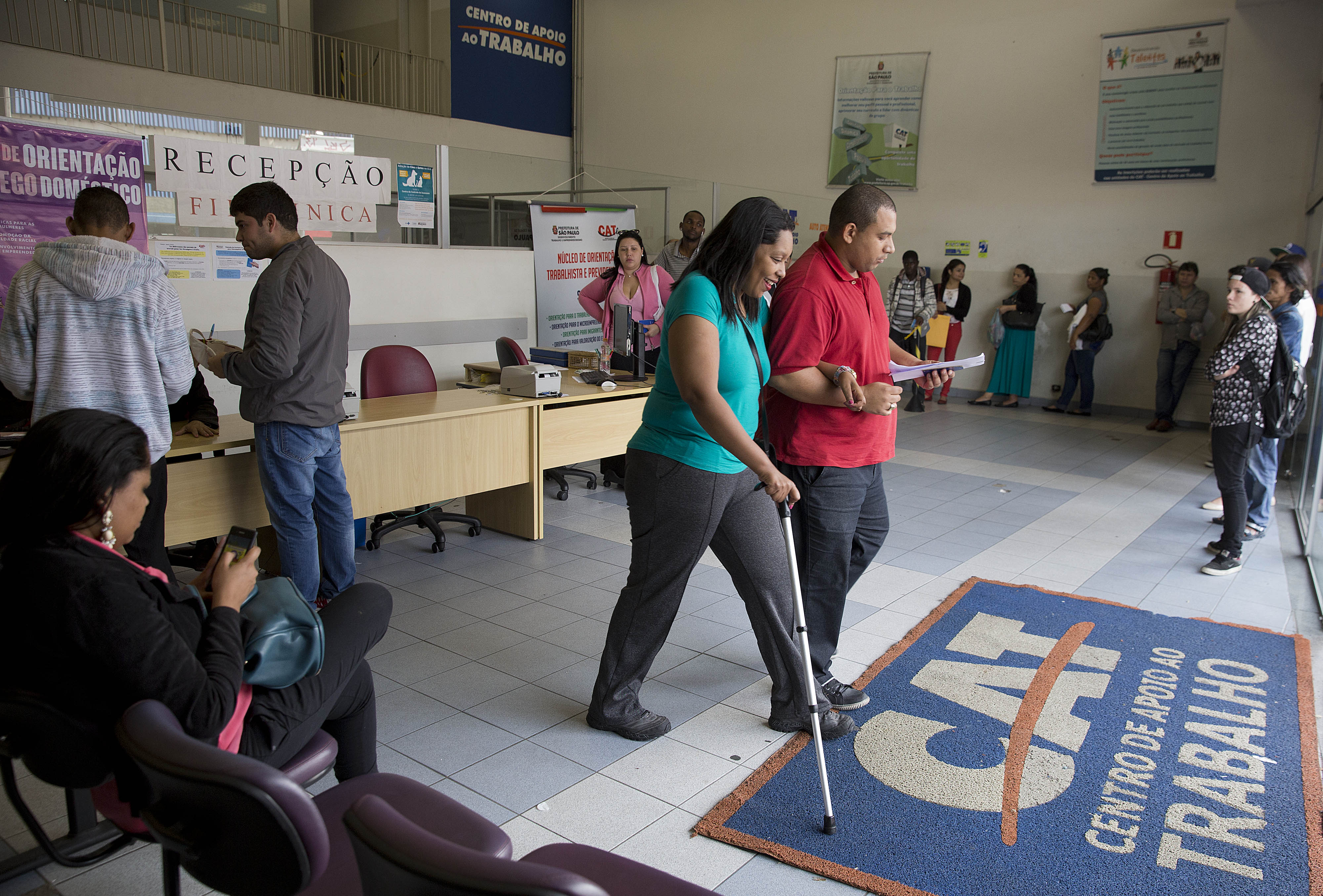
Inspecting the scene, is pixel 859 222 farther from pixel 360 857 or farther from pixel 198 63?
pixel 198 63

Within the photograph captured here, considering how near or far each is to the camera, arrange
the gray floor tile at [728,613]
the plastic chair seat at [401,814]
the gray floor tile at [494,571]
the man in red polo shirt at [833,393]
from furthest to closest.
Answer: the gray floor tile at [494,571] → the gray floor tile at [728,613] → the man in red polo shirt at [833,393] → the plastic chair seat at [401,814]

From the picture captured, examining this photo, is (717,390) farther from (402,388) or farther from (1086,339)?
(1086,339)

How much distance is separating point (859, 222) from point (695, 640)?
1.77 m

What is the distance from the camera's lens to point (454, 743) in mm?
2785

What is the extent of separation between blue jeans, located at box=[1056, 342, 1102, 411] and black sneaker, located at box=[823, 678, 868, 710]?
7.99 metres

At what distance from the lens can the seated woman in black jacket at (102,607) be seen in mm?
1470

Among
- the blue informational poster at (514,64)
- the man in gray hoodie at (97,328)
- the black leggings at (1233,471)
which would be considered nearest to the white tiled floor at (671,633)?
the black leggings at (1233,471)

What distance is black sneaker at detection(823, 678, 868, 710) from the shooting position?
9.93ft

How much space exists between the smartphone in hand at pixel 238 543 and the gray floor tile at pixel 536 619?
190 centimetres

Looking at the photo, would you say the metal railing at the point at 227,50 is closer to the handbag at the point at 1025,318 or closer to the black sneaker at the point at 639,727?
the handbag at the point at 1025,318

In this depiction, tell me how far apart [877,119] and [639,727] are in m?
9.75

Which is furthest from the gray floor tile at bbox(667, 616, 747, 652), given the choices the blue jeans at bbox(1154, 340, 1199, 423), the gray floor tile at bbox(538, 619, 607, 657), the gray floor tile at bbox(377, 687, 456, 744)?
the blue jeans at bbox(1154, 340, 1199, 423)

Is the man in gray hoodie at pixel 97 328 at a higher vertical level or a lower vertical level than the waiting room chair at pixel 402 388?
higher

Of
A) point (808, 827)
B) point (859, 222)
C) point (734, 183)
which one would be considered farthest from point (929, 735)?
point (734, 183)
